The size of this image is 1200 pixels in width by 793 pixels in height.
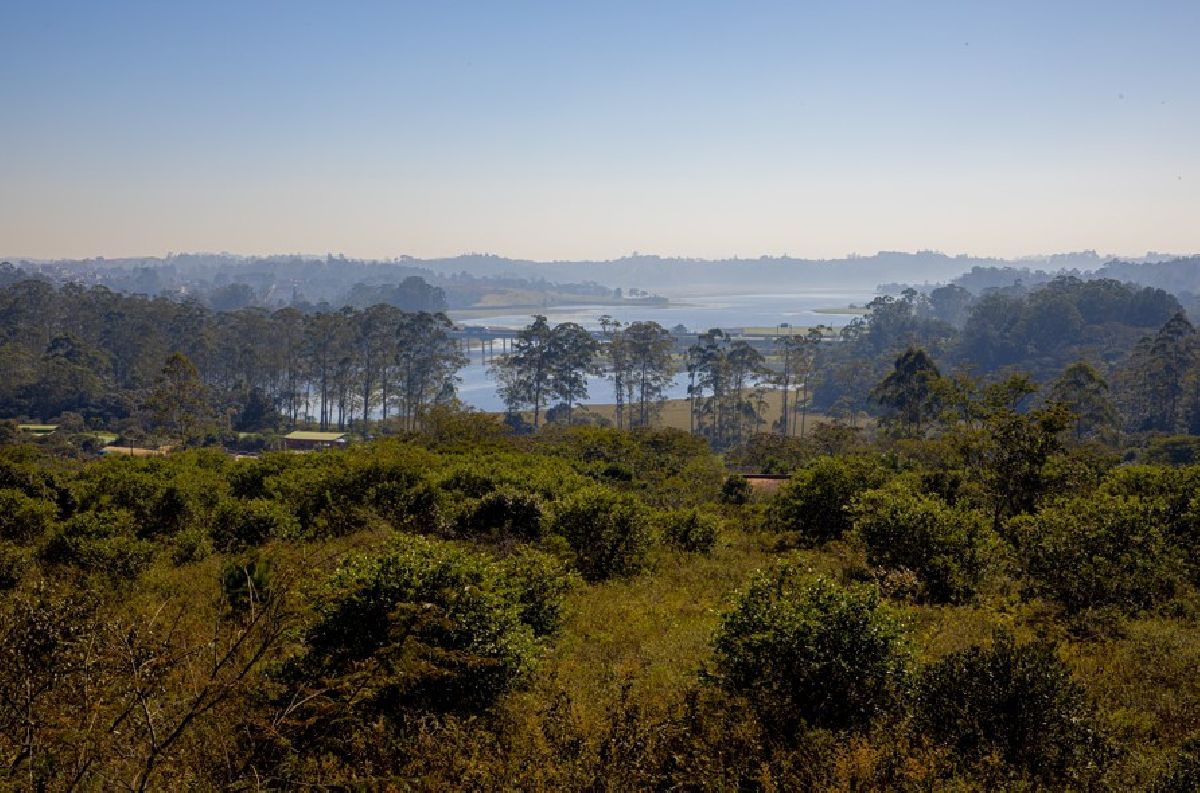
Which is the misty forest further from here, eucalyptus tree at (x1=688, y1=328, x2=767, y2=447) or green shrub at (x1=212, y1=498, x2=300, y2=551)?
eucalyptus tree at (x1=688, y1=328, x2=767, y2=447)

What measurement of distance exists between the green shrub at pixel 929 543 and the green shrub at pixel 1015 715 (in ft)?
16.1

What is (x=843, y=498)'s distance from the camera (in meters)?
13.9

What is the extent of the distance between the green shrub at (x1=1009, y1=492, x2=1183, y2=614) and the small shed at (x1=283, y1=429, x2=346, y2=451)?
125 ft

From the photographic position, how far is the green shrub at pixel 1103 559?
336 inches

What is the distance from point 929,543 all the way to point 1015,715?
18.4 feet

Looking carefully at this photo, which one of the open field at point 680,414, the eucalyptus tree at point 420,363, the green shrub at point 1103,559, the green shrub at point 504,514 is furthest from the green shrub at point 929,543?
the eucalyptus tree at point 420,363

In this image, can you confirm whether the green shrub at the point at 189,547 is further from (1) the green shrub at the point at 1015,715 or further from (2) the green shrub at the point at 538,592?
(1) the green shrub at the point at 1015,715

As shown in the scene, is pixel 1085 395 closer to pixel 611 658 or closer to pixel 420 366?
pixel 611 658

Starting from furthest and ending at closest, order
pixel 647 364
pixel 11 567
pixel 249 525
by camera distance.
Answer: pixel 647 364 < pixel 249 525 < pixel 11 567

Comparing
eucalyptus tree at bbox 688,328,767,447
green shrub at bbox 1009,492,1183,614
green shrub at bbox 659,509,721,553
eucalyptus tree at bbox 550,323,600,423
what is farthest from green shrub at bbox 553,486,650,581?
A: eucalyptus tree at bbox 550,323,600,423

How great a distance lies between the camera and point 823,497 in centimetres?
1413

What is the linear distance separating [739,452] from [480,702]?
28391 millimetres

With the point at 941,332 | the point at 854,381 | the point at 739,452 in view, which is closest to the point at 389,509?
the point at 739,452

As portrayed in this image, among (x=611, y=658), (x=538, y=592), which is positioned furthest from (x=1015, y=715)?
(x=538, y=592)
